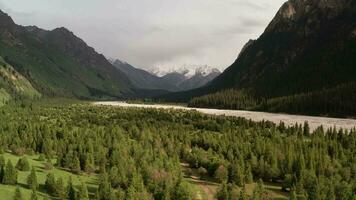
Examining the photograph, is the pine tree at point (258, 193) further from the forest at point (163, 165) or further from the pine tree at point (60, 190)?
the pine tree at point (60, 190)

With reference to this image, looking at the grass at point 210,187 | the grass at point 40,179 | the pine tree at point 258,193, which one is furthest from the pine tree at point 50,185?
the pine tree at point 258,193

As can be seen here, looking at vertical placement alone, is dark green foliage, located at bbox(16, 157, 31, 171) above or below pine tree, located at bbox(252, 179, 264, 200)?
above

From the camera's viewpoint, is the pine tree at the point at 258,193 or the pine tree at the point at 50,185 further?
the pine tree at the point at 50,185

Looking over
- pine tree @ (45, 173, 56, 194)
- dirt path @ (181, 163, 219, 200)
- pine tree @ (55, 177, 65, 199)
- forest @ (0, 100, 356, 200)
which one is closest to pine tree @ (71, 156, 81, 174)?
forest @ (0, 100, 356, 200)

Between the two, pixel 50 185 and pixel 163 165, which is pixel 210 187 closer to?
pixel 163 165

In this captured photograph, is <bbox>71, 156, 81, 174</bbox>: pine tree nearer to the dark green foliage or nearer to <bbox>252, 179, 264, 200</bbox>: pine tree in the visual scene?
the dark green foliage

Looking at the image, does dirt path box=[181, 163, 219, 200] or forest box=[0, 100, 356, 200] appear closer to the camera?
forest box=[0, 100, 356, 200]

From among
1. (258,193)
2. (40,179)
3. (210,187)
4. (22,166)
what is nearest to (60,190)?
(40,179)
